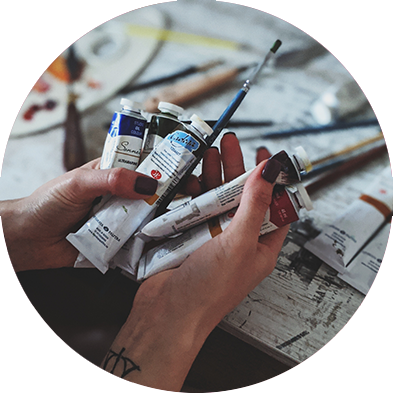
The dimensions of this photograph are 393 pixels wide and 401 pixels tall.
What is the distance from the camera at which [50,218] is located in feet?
1.97

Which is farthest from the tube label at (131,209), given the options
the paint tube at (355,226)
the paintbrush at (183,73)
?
the paint tube at (355,226)

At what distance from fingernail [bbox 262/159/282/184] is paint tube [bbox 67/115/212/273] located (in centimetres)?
12

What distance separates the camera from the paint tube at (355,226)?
25.3 inches

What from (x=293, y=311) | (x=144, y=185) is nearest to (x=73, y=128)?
(x=144, y=185)

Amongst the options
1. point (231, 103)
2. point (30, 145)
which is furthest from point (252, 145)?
point (30, 145)

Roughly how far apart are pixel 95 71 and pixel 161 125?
9.8 inches

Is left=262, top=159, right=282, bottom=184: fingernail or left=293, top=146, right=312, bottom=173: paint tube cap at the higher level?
left=293, top=146, right=312, bottom=173: paint tube cap

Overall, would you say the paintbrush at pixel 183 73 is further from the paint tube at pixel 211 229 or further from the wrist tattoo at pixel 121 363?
the wrist tattoo at pixel 121 363

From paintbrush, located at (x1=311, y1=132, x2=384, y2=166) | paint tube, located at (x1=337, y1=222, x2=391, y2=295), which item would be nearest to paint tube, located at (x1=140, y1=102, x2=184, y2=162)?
paintbrush, located at (x1=311, y1=132, x2=384, y2=166)

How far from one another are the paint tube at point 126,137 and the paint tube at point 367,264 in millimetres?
476

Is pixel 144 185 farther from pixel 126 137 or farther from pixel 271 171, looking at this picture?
pixel 271 171

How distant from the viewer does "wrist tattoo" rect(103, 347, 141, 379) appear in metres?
0.53

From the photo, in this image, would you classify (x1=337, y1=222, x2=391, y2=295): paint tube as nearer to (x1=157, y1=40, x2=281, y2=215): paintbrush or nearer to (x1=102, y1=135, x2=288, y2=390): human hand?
(x1=102, y1=135, x2=288, y2=390): human hand

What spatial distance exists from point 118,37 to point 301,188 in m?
0.53
